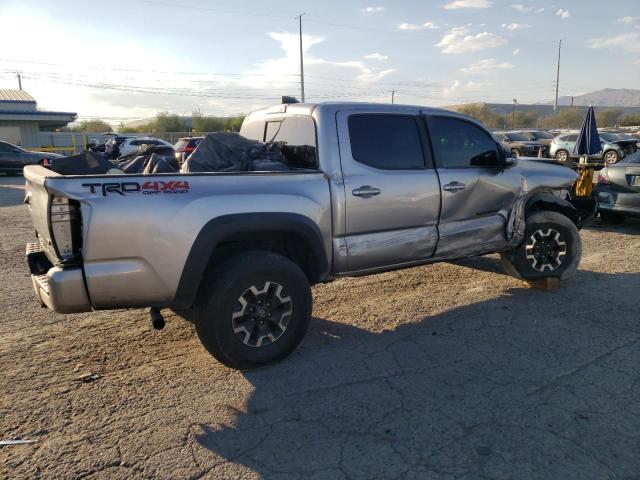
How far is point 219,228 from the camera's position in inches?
138

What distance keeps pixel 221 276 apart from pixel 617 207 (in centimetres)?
771

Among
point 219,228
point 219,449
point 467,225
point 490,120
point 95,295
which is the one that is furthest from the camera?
point 490,120

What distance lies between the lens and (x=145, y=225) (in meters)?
3.26

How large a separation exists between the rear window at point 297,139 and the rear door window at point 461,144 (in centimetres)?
127

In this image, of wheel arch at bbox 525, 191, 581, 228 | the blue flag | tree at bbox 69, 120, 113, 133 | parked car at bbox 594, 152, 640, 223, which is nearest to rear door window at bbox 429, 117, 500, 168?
wheel arch at bbox 525, 191, 581, 228

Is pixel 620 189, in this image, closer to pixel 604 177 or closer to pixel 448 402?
pixel 604 177

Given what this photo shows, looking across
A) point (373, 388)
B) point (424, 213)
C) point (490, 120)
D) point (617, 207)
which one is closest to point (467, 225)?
point (424, 213)

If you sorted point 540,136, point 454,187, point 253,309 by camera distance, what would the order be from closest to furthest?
point 253,309 < point 454,187 < point 540,136

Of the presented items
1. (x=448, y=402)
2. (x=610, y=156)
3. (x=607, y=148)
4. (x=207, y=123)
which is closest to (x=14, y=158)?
(x=448, y=402)

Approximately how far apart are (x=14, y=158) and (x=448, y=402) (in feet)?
77.8

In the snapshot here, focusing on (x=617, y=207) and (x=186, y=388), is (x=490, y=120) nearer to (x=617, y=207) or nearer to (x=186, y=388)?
(x=617, y=207)

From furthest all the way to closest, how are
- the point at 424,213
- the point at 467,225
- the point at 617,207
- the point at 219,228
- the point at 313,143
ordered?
the point at 617,207 < the point at 467,225 < the point at 424,213 < the point at 313,143 < the point at 219,228

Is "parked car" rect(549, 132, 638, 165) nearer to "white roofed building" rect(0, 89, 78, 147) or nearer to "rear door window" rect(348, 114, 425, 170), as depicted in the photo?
"rear door window" rect(348, 114, 425, 170)

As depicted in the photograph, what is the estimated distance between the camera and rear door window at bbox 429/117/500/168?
4.89 meters
